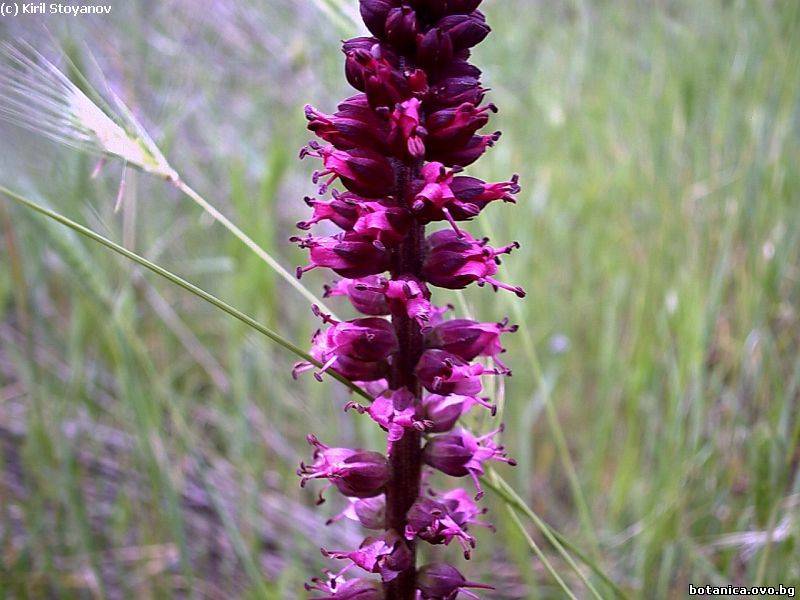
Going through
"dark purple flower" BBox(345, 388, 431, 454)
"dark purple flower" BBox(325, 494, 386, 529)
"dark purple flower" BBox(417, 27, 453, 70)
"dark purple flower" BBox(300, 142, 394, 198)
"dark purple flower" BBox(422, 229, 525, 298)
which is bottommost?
"dark purple flower" BBox(325, 494, 386, 529)

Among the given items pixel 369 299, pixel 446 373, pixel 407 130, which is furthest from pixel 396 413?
pixel 407 130

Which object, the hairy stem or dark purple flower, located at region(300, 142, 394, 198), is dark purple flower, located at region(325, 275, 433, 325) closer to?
the hairy stem

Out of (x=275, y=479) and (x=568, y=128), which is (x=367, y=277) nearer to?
(x=275, y=479)

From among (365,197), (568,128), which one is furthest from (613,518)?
(568,128)

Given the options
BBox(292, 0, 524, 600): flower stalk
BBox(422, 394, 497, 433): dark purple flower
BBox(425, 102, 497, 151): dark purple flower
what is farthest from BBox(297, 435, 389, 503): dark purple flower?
BBox(425, 102, 497, 151): dark purple flower

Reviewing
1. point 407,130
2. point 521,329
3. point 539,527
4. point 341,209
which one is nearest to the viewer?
point 407,130

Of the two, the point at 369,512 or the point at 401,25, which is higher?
the point at 401,25

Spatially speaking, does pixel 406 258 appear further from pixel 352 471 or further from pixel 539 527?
pixel 539 527

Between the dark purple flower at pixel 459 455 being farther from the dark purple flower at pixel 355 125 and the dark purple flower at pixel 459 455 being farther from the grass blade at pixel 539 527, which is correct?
the dark purple flower at pixel 355 125
